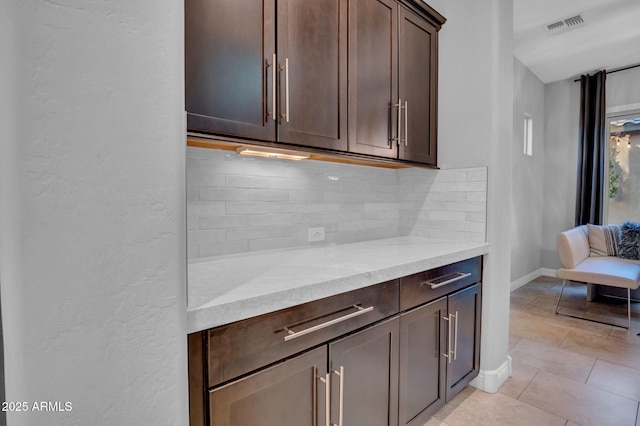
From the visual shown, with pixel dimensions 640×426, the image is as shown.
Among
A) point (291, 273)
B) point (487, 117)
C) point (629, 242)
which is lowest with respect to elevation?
point (629, 242)

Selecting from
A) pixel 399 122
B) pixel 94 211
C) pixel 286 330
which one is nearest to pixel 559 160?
pixel 399 122

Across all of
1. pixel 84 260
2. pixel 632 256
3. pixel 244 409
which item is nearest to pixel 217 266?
pixel 244 409

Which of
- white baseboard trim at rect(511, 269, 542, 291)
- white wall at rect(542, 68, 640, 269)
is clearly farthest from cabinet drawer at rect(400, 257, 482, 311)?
white wall at rect(542, 68, 640, 269)

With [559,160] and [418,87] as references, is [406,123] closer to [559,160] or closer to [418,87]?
[418,87]

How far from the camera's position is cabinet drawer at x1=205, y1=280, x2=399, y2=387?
0.86 metres

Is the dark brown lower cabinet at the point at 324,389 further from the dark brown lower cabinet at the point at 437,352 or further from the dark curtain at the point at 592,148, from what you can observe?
the dark curtain at the point at 592,148

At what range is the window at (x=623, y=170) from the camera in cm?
407

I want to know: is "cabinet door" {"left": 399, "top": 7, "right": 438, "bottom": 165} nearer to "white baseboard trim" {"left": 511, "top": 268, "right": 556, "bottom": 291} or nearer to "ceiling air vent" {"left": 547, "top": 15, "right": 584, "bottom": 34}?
"ceiling air vent" {"left": 547, "top": 15, "right": 584, "bottom": 34}

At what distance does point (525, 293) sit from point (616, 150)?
2322 millimetres

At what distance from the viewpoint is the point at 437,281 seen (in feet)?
5.29

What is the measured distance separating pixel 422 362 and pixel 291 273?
2.89ft

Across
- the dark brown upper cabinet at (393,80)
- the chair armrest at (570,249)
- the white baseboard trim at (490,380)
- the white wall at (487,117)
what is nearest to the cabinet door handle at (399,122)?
the dark brown upper cabinet at (393,80)

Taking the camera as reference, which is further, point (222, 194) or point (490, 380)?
point (490, 380)

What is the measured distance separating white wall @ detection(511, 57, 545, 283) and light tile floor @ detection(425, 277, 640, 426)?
1.04 meters
